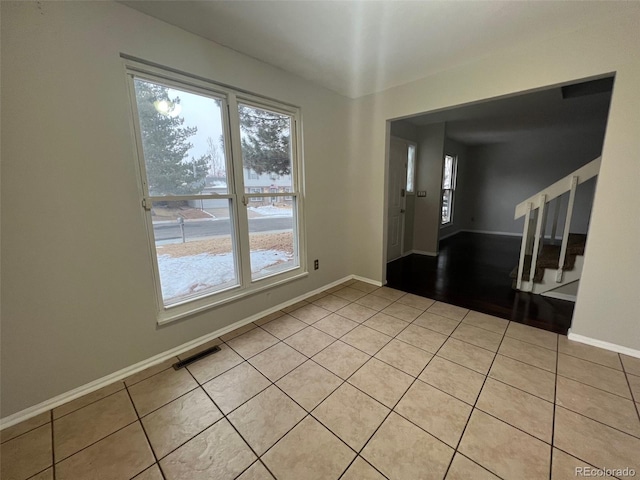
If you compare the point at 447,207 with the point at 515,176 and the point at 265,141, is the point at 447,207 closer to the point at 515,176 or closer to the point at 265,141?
the point at 515,176

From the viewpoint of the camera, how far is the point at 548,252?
325 centimetres

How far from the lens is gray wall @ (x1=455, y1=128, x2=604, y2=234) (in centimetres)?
600

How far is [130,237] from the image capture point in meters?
1.75

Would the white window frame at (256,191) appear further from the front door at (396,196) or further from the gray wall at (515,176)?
the gray wall at (515,176)

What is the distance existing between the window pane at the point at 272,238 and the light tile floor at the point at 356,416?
0.79 m

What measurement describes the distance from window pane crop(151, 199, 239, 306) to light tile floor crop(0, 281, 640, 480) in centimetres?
52

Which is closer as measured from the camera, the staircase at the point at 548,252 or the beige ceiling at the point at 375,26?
the beige ceiling at the point at 375,26

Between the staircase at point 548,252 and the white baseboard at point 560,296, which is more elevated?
the staircase at point 548,252

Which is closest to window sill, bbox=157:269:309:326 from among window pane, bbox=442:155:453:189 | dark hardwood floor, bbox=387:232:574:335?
dark hardwood floor, bbox=387:232:574:335

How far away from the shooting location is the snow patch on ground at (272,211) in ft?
8.28

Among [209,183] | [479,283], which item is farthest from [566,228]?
[209,183]

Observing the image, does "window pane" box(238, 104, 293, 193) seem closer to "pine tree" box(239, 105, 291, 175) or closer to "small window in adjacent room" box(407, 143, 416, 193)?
"pine tree" box(239, 105, 291, 175)
